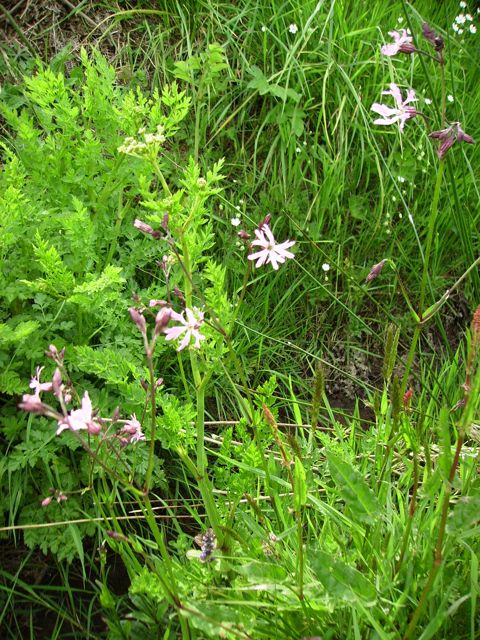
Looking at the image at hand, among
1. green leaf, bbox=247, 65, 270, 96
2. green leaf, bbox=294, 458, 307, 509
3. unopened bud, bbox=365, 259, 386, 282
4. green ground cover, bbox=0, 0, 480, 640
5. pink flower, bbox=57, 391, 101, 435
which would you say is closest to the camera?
pink flower, bbox=57, 391, 101, 435

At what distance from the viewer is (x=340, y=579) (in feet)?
4.13

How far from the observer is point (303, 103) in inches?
119

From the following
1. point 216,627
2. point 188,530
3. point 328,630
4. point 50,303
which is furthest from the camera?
point 188,530

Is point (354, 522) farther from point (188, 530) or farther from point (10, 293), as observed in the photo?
point (10, 293)

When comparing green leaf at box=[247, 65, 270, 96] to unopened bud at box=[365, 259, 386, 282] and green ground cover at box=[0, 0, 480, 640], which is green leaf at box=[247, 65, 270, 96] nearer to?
green ground cover at box=[0, 0, 480, 640]

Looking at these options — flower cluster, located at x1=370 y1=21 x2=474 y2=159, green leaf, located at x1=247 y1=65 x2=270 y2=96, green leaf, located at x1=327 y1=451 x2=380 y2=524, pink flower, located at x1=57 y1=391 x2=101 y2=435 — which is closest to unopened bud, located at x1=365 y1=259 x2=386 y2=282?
flower cluster, located at x1=370 y1=21 x2=474 y2=159

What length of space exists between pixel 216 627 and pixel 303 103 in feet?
7.70

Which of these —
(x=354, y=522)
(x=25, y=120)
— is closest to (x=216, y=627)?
(x=354, y=522)

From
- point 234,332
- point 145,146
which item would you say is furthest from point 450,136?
point 234,332

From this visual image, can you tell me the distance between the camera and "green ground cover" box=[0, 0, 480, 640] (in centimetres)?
139

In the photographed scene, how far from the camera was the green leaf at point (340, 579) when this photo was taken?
125 cm

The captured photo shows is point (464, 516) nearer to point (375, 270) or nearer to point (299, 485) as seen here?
point (299, 485)

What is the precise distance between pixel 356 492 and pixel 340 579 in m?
0.17

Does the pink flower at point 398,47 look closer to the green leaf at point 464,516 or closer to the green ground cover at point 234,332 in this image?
the green ground cover at point 234,332
